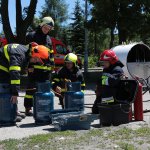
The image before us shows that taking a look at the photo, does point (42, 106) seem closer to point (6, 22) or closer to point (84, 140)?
point (84, 140)

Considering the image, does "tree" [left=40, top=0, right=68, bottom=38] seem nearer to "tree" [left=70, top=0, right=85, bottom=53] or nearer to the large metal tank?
"tree" [left=70, top=0, right=85, bottom=53]

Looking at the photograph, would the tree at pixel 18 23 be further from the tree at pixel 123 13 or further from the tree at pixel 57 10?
the tree at pixel 57 10

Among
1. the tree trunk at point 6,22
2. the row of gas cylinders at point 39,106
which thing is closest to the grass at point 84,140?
the row of gas cylinders at point 39,106

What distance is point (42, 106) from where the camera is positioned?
8.38 meters

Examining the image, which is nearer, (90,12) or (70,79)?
(70,79)

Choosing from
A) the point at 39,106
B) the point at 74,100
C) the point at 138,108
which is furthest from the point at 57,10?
the point at 39,106

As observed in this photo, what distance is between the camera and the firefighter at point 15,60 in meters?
7.79

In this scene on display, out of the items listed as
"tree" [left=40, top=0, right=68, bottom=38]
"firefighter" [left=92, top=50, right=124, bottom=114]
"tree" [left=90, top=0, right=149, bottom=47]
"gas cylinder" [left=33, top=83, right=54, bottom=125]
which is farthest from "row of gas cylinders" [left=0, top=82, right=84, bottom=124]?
"tree" [left=40, top=0, right=68, bottom=38]

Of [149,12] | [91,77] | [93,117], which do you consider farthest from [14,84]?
[149,12]

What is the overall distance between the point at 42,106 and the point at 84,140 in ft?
6.39

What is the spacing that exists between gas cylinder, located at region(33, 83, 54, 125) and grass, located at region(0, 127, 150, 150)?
4.03 feet

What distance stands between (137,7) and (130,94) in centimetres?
1503

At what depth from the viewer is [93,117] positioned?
25.6ft

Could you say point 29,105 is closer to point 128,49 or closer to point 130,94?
point 130,94
